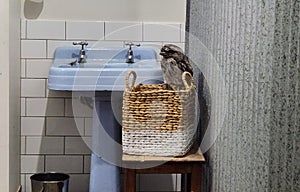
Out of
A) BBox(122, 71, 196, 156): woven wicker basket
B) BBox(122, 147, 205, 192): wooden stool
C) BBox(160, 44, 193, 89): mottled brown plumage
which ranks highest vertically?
BBox(160, 44, 193, 89): mottled brown plumage

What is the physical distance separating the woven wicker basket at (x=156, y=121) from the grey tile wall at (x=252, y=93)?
0.14 m

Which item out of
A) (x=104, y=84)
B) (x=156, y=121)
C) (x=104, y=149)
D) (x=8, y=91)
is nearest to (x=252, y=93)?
(x=156, y=121)

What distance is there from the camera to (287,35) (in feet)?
4.41

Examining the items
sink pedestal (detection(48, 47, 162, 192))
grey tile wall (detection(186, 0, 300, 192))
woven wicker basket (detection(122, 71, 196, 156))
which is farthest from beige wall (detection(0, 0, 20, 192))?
grey tile wall (detection(186, 0, 300, 192))

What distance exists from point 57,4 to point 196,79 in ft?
3.15

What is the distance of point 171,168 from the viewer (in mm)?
2244

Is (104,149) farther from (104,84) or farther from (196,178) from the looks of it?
(196,178)

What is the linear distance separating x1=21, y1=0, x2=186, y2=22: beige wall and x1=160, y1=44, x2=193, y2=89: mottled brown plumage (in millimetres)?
710

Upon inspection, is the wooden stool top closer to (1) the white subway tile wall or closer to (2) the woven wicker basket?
(2) the woven wicker basket

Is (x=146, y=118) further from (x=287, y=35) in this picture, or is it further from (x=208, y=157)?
(x=287, y=35)

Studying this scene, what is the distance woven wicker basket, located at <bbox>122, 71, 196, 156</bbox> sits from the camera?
2.18 meters

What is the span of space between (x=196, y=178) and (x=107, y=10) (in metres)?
1.24

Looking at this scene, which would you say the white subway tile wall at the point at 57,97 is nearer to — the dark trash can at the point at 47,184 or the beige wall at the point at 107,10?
the beige wall at the point at 107,10

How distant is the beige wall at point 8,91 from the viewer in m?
2.60
